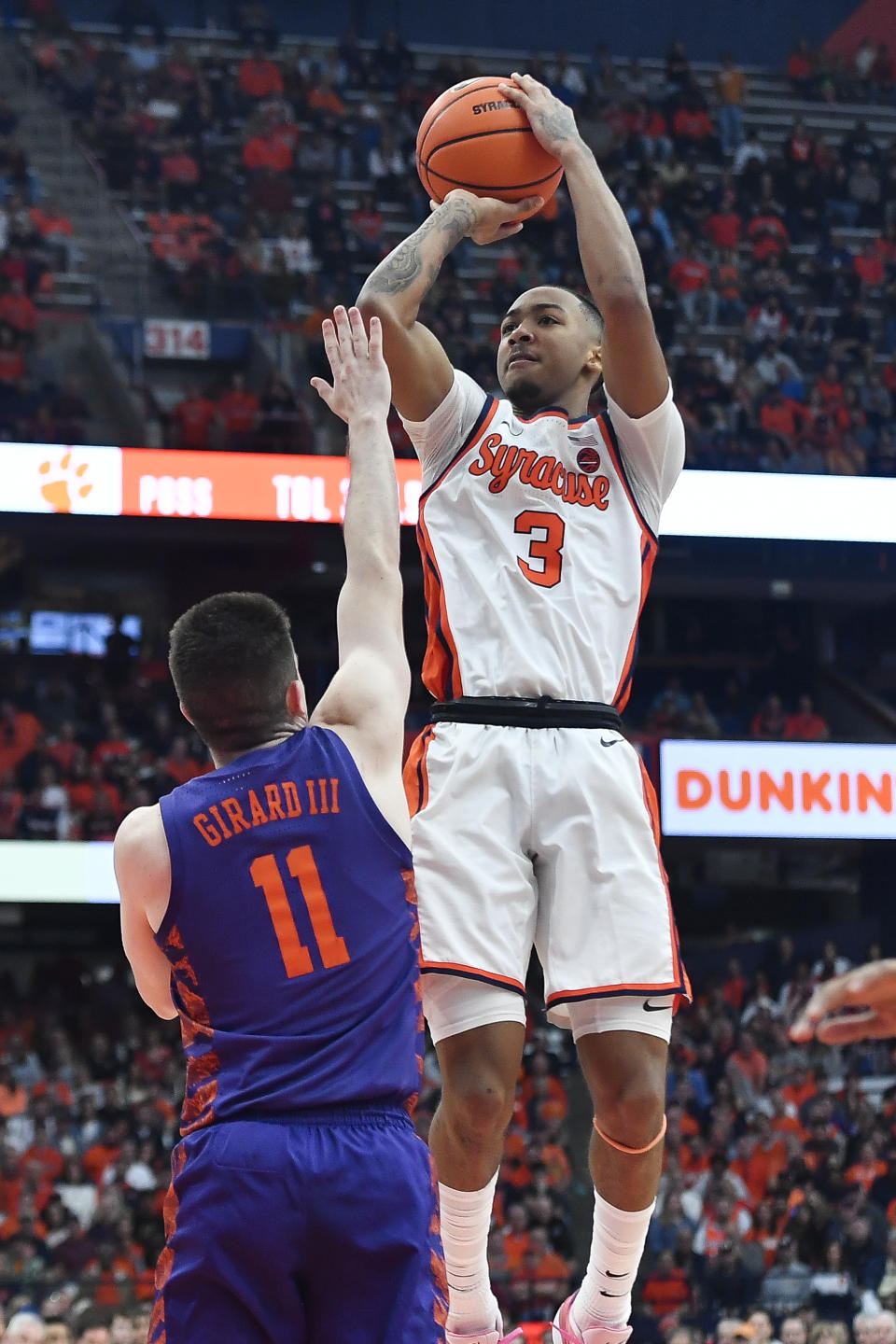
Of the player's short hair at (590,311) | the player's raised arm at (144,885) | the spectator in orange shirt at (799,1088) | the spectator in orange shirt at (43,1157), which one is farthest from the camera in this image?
the spectator in orange shirt at (799,1088)

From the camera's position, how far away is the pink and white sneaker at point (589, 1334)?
171 inches

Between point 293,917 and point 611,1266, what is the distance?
5.85ft

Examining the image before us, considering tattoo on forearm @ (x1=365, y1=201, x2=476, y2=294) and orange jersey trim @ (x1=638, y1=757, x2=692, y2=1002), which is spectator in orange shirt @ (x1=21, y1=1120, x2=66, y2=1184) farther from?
tattoo on forearm @ (x1=365, y1=201, x2=476, y2=294)

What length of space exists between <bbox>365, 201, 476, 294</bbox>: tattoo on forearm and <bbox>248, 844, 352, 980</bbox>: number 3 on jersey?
5.95ft

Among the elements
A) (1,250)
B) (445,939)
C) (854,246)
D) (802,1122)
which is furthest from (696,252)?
(445,939)

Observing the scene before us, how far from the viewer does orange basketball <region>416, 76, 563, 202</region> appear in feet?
15.2

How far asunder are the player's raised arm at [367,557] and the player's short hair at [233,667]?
141mm

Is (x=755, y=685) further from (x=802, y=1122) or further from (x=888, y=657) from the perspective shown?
(x=802, y=1122)

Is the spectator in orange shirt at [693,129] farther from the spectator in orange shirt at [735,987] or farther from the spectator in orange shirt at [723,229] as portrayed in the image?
the spectator in orange shirt at [735,987]

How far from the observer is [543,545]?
4.50 metres

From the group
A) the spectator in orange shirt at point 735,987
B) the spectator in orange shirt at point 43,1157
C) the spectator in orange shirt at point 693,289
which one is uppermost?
the spectator in orange shirt at point 693,289

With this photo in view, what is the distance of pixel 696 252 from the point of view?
19.1m

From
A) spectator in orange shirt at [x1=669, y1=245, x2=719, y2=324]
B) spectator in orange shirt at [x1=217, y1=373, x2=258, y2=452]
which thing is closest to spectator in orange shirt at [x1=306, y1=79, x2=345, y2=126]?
spectator in orange shirt at [x1=669, y1=245, x2=719, y2=324]

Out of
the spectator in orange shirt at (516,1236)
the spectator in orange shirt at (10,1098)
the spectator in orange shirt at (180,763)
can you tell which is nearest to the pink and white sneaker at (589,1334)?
the spectator in orange shirt at (516,1236)
